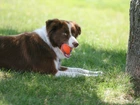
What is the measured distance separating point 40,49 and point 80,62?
136 centimetres

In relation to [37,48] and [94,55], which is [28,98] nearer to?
[37,48]

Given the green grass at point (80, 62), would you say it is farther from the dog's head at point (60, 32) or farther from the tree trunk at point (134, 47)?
the dog's head at point (60, 32)

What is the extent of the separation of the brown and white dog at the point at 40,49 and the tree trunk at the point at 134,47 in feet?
2.46

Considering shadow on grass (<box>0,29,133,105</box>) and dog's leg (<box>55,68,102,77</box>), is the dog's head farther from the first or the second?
shadow on grass (<box>0,29,133,105</box>)

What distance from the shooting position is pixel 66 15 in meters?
13.8

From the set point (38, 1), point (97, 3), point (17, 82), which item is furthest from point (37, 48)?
point (97, 3)

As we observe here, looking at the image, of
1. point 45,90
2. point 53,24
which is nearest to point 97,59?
point 53,24

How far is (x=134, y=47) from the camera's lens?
20.5ft

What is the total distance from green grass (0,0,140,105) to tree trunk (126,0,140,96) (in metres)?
0.15

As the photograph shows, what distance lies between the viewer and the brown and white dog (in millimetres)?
6676

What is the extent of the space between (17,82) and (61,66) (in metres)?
1.35

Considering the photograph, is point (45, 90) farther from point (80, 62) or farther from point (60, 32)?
point (80, 62)

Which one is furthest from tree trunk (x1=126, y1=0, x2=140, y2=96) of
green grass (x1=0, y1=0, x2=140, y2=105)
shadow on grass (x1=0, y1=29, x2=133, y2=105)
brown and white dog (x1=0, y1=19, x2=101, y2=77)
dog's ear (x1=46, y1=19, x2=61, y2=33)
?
dog's ear (x1=46, y1=19, x2=61, y2=33)

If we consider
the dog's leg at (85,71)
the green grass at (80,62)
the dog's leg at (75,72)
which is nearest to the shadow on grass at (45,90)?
the green grass at (80,62)
